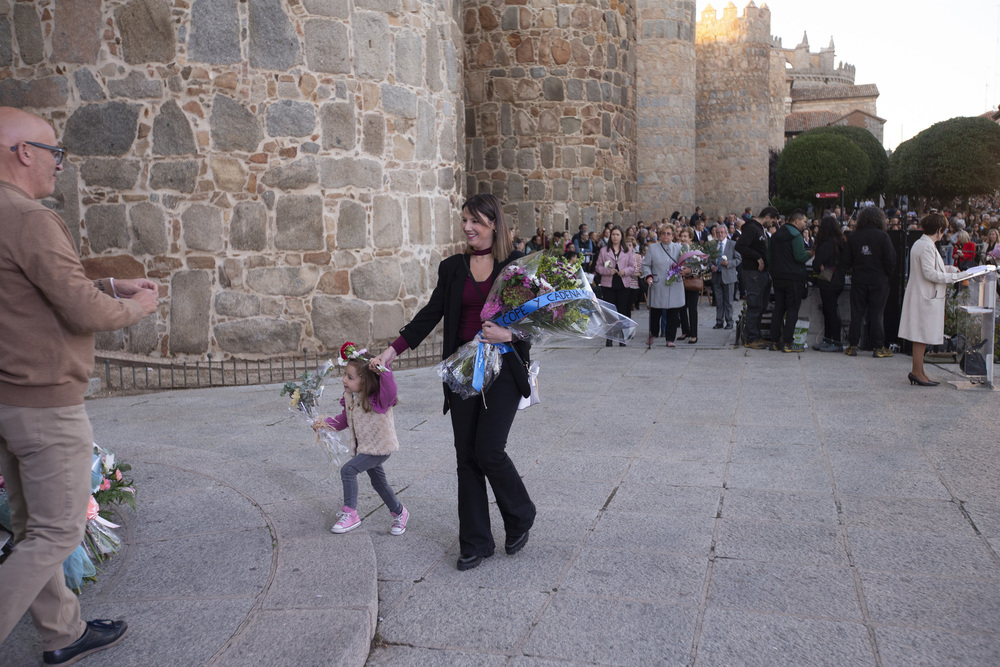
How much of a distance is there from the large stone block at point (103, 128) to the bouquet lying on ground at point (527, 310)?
22.1ft

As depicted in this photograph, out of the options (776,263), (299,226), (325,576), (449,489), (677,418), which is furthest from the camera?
(776,263)

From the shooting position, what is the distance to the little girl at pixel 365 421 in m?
4.43

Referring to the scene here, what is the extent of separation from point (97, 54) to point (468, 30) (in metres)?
7.62

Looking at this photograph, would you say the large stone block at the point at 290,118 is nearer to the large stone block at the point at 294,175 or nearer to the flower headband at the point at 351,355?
the large stone block at the point at 294,175

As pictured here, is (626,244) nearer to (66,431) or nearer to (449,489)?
(449,489)

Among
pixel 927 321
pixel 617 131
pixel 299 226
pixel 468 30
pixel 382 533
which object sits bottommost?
pixel 382 533

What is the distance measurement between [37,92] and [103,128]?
846 millimetres

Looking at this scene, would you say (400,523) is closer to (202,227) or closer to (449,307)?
(449,307)

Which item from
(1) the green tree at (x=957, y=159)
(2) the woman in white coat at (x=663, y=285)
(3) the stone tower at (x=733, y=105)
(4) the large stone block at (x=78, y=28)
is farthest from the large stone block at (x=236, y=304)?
(1) the green tree at (x=957, y=159)

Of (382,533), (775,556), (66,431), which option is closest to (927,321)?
(775,556)

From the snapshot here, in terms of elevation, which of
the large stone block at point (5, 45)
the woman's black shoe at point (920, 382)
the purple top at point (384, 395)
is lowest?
the woman's black shoe at point (920, 382)

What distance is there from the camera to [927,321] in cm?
870

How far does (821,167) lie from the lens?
51000 mm

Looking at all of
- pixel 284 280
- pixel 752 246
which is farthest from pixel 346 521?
pixel 752 246
